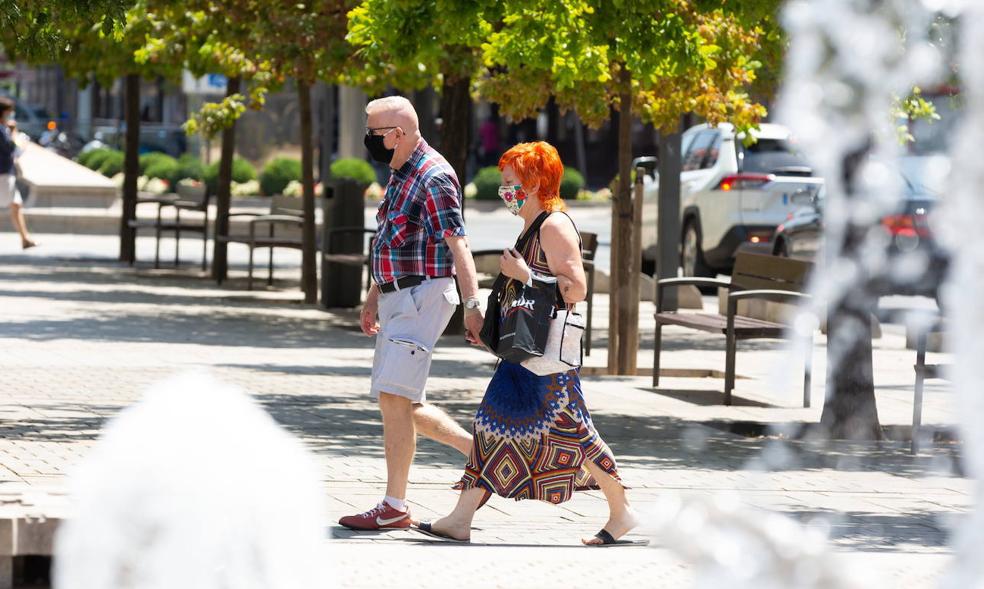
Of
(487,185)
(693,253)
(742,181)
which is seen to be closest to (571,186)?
(487,185)

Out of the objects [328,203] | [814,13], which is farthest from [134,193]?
[814,13]

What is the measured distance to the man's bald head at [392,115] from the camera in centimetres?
818

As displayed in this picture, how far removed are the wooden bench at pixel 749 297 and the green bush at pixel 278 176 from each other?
26513mm

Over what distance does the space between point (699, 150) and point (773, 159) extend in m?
1.50

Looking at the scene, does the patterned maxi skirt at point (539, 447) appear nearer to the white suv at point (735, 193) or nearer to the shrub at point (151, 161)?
the white suv at point (735, 193)

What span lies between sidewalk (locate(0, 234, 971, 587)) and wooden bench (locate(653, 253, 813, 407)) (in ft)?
0.99

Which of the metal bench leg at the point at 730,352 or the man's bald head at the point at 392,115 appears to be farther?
the metal bench leg at the point at 730,352

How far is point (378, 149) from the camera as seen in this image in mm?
8250

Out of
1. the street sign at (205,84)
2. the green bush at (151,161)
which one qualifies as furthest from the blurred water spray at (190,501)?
the green bush at (151,161)

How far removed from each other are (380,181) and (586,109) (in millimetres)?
34981

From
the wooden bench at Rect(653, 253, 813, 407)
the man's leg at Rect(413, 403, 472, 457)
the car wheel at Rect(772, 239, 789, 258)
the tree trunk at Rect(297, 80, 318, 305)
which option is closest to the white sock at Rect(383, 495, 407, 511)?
the man's leg at Rect(413, 403, 472, 457)

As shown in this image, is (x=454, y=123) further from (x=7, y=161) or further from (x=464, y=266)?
(x=464, y=266)

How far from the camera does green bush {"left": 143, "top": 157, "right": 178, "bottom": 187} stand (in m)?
41.0

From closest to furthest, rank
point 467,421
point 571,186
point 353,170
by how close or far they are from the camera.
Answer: point 467,421, point 353,170, point 571,186
